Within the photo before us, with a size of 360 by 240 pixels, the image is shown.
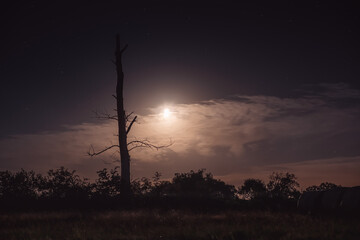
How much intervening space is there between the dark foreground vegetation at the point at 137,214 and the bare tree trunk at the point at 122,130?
2.26ft

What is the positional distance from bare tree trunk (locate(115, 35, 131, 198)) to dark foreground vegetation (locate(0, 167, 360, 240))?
0.69 m

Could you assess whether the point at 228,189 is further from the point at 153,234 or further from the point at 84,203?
the point at 153,234

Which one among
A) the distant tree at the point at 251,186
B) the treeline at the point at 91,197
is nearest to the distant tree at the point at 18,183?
the treeline at the point at 91,197

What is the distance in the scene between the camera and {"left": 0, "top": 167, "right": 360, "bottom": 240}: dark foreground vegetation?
8.74m

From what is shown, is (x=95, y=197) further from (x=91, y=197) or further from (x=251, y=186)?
(x=251, y=186)

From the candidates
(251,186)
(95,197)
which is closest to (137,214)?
(95,197)

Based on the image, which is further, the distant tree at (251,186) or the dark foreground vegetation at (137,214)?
the distant tree at (251,186)

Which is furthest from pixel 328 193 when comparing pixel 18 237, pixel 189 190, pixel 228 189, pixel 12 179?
pixel 228 189

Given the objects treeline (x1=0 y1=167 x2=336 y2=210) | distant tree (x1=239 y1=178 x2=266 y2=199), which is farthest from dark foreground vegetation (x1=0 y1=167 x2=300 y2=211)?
distant tree (x1=239 y1=178 x2=266 y2=199)

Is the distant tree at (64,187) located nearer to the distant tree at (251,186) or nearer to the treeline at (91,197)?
the treeline at (91,197)

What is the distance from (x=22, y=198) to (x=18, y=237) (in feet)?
40.4

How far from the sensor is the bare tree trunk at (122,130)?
65.4ft

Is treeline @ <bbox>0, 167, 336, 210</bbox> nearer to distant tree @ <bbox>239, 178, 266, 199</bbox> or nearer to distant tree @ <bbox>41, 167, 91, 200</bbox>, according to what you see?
distant tree @ <bbox>41, 167, 91, 200</bbox>

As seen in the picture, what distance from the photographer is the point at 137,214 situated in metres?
14.0
